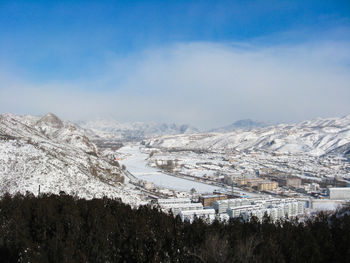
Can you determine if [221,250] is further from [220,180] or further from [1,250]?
[220,180]

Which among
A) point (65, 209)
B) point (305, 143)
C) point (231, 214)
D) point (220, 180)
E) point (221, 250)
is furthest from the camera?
point (305, 143)

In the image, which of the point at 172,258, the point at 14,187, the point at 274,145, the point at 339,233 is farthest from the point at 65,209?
the point at 274,145

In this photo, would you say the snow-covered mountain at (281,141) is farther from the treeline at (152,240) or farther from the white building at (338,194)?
the treeline at (152,240)

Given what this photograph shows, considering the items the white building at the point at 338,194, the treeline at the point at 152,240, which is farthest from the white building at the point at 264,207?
the treeline at the point at 152,240

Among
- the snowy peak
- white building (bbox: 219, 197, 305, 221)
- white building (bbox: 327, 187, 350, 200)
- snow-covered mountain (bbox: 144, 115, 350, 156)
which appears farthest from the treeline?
snow-covered mountain (bbox: 144, 115, 350, 156)

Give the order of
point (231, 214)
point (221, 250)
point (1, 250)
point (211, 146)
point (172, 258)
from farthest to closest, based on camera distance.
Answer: point (211, 146) → point (231, 214) → point (1, 250) → point (172, 258) → point (221, 250)

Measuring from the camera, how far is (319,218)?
777 cm

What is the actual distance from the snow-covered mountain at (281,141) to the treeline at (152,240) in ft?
280

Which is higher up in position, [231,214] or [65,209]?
[65,209]

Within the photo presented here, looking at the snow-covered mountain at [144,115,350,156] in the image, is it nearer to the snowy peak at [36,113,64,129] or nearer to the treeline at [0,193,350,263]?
the snowy peak at [36,113,64,129]

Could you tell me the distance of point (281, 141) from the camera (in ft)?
350

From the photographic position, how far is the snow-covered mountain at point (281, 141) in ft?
304

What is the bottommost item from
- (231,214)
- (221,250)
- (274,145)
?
(231,214)

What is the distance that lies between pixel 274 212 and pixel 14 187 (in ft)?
56.2
